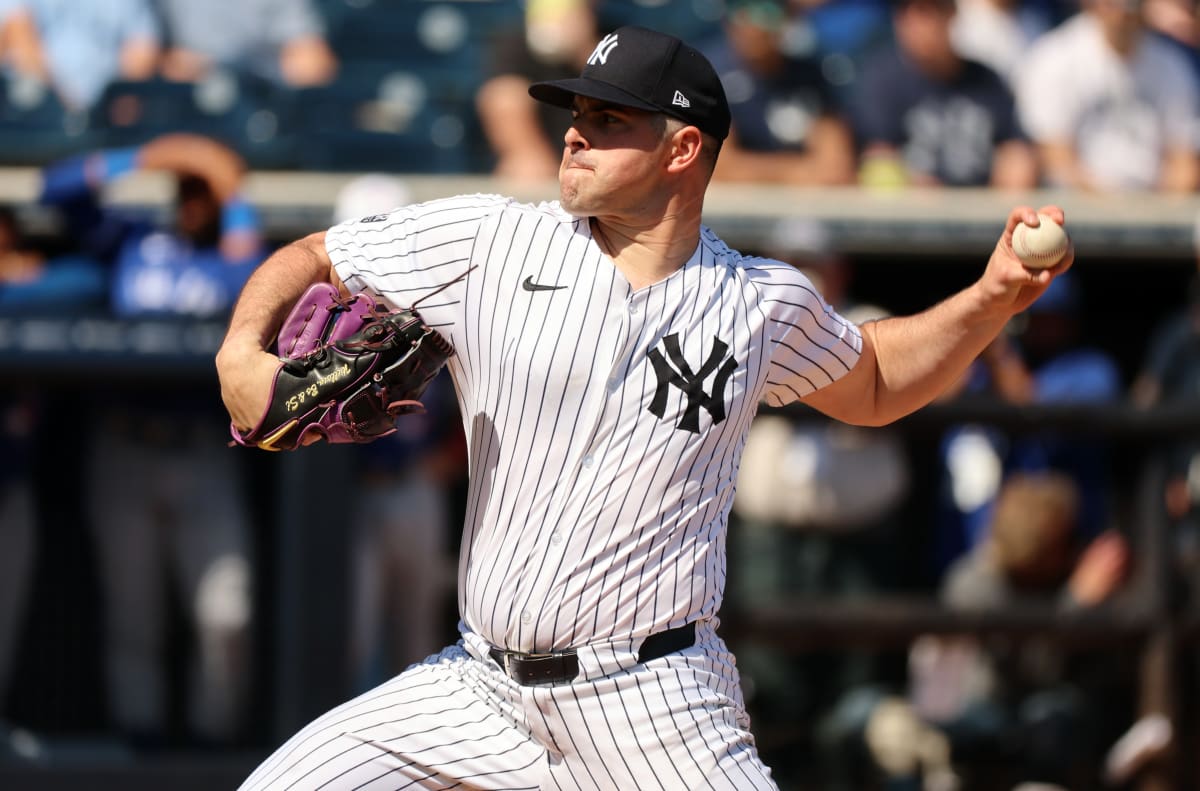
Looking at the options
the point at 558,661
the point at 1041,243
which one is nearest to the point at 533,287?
the point at 558,661

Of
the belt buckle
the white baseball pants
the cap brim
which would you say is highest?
the cap brim

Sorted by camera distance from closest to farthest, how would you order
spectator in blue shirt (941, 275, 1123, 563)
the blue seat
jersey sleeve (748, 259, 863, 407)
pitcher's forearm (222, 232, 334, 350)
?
1. pitcher's forearm (222, 232, 334, 350)
2. jersey sleeve (748, 259, 863, 407)
3. spectator in blue shirt (941, 275, 1123, 563)
4. the blue seat

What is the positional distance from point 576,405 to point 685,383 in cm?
19

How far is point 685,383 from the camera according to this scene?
304 cm

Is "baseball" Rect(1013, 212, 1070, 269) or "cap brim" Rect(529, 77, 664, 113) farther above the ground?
"cap brim" Rect(529, 77, 664, 113)

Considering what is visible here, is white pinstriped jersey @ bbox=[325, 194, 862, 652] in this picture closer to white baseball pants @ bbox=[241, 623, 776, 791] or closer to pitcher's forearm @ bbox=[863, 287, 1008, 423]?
white baseball pants @ bbox=[241, 623, 776, 791]

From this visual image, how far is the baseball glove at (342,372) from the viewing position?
9.29ft

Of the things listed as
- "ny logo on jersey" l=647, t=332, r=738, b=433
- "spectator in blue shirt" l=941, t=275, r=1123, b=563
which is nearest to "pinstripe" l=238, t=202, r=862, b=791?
"ny logo on jersey" l=647, t=332, r=738, b=433

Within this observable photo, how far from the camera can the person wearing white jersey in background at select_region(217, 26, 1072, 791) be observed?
2.99 metres

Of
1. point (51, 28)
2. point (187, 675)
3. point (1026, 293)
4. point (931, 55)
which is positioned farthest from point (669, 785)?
point (51, 28)

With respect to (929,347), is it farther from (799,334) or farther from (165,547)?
(165,547)

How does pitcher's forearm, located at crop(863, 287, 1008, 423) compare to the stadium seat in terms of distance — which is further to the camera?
the stadium seat

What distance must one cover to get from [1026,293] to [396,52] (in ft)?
16.7

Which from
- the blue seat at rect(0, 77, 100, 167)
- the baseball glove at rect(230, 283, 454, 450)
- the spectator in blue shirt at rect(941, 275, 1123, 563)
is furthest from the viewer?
the blue seat at rect(0, 77, 100, 167)
